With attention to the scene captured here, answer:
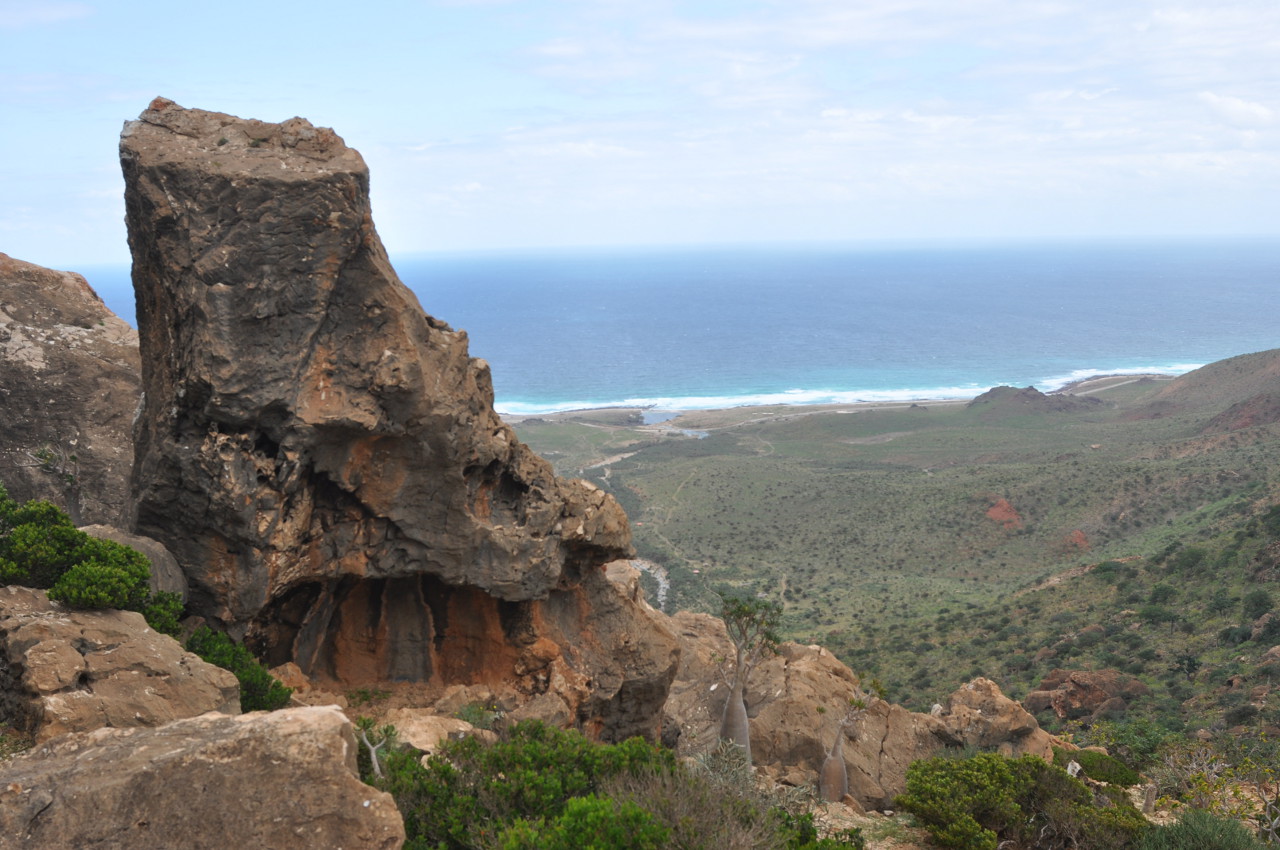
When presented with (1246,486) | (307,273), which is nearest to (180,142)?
(307,273)

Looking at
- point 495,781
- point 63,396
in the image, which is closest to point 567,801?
point 495,781

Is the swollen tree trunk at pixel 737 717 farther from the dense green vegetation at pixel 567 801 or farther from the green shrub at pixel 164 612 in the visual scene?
the green shrub at pixel 164 612

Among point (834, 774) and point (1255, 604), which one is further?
point (1255, 604)

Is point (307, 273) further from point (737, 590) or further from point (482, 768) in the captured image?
point (737, 590)

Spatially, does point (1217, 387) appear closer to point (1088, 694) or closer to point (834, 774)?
point (1088, 694)

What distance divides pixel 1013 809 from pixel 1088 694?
15.5 meters

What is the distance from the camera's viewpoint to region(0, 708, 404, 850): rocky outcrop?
7660mm

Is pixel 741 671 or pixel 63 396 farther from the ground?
pixel 63 396

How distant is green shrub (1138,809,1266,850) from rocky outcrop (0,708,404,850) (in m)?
13.0

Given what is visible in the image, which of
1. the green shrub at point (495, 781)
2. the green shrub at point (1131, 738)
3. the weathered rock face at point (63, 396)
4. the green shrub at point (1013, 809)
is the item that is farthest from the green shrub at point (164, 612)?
the green shrub at point (1131, 738)

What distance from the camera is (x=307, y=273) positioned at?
14.3 metres

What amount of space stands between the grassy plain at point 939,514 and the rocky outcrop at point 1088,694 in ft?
6.82

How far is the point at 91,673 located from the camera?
11336mm

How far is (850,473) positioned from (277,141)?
67.4 metres
